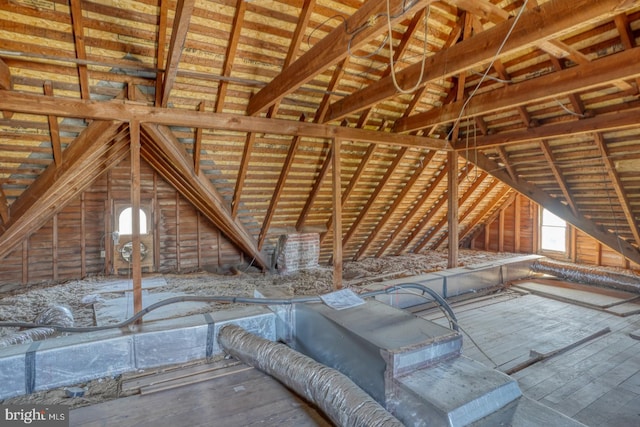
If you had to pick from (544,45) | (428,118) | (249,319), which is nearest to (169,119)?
(249,319)

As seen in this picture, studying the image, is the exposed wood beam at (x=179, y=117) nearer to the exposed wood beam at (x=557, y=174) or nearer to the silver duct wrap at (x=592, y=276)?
the exposed wood beam at (x=557, y=174)

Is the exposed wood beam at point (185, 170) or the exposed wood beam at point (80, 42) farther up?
the exposed wood beam at point (80, 42)

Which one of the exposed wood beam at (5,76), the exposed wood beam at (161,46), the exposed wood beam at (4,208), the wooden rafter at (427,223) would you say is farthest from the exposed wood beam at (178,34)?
the wooden rafter at (427,223)

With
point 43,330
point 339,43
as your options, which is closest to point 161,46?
point 339,43

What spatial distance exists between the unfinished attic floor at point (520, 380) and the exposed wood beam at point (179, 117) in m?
2.57

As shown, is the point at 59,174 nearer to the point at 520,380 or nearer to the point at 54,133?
the point at 54,133

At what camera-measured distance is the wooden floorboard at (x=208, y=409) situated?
1.70 meters

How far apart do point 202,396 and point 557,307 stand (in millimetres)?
4368

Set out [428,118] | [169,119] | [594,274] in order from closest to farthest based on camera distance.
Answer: [169,119] < [428,118] < [594,274]

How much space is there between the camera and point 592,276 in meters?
5.15

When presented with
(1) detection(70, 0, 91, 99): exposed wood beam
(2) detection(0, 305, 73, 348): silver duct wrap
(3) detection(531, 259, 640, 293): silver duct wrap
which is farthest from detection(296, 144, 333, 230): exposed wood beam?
(3) detection(531, 259, 640, 293): silver duct wrap

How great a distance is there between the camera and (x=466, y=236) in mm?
10586

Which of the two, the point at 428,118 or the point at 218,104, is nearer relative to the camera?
the point at 218,104

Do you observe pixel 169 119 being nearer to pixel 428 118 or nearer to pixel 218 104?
pixel 218 104
